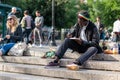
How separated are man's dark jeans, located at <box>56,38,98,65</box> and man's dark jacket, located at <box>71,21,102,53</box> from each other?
141 mm

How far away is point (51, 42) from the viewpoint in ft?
63.4

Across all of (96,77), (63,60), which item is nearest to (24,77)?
(63,60)

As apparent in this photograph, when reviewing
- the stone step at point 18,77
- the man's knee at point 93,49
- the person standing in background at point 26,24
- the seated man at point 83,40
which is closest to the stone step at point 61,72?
the stone step at point 18,77

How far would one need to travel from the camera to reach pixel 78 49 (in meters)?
8.15

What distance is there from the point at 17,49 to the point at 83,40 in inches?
88.3

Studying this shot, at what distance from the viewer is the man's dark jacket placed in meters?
7.83

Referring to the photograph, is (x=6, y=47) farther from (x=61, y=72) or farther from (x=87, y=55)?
(x=87, y=55)

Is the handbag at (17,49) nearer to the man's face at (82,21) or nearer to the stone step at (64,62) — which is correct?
the stone step at (64,62)

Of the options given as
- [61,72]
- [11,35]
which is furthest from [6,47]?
[61,72]

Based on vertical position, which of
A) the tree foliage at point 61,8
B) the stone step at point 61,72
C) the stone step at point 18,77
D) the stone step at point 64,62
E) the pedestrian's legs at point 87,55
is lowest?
the stone step at point 18,77

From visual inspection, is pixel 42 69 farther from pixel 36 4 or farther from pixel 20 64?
pixel 36 4

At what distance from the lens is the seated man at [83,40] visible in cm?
777

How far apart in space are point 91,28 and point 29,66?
1.72 metres

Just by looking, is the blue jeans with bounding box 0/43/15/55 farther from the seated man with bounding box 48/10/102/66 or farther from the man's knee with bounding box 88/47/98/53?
the man's knee with bounding box 88/47/98/53
